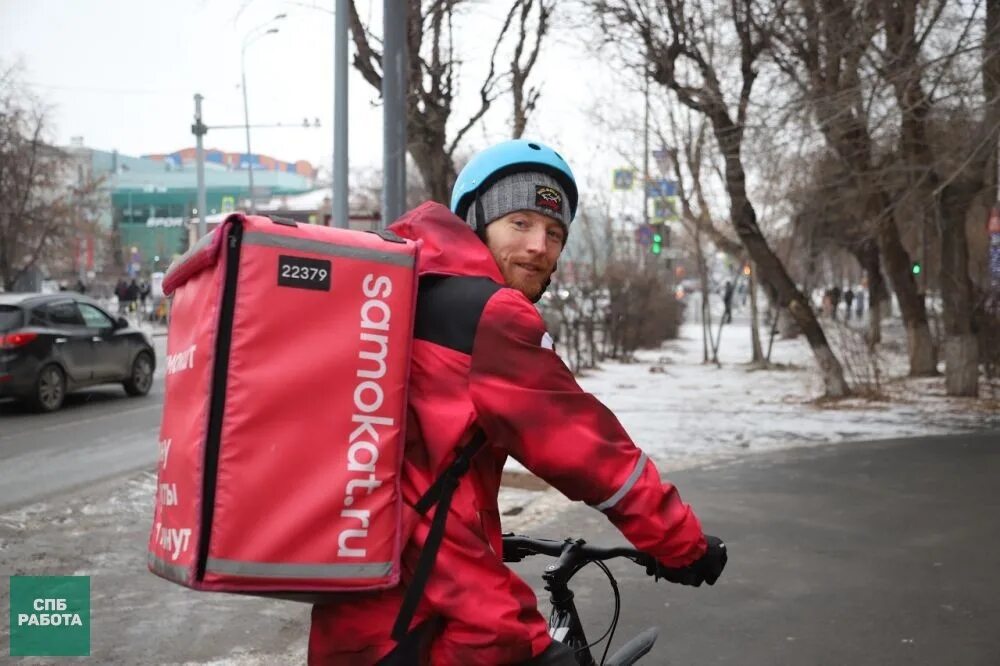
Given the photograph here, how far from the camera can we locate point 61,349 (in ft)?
50.0

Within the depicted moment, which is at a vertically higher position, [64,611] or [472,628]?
[472,628]

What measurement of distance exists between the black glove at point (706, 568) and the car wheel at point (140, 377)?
1601cm

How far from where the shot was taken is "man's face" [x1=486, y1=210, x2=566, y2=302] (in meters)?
2.31

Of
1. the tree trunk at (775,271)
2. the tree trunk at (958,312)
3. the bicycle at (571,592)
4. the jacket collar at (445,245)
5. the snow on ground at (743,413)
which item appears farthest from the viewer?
the tree trunk at (775,271)

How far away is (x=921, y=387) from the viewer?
58.4 feet

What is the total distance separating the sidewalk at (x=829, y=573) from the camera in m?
5.21

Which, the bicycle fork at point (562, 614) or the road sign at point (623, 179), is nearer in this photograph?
the bicycle fork at point (562, 614)

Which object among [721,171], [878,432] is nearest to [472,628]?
[878,432]

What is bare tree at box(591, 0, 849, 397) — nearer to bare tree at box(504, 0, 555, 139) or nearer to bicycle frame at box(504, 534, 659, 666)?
bare tree at box(504, 0, 555, 139)

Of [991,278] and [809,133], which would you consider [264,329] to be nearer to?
[809,133]

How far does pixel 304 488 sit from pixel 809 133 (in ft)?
39.6

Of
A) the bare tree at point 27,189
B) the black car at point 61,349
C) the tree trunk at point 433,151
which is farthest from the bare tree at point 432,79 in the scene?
the bare tree at point 27,189

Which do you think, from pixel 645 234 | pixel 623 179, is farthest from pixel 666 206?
pixel 645 234

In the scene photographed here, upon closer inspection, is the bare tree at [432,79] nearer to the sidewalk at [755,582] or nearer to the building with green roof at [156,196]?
the sidewalk at [755,582]
